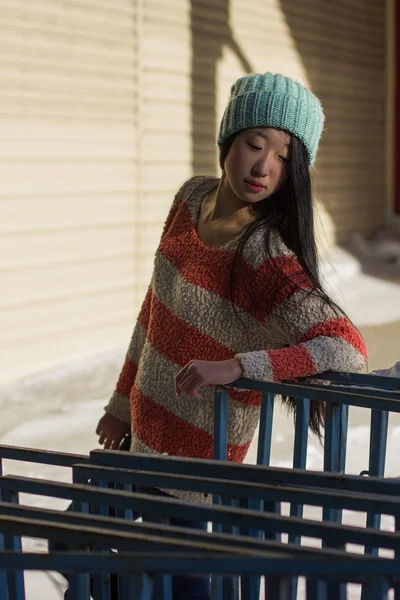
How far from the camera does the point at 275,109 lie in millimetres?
1930

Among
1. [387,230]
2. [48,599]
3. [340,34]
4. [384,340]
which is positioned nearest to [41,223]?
[384,340]

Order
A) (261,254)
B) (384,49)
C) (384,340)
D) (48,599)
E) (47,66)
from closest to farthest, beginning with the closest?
(261,254) < (48,599) < (47,66) < (384,340) < (384,49)

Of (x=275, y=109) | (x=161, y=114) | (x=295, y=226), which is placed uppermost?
(x=161, y=114)

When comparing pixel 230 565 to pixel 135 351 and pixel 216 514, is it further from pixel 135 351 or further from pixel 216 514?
pixel 135 351

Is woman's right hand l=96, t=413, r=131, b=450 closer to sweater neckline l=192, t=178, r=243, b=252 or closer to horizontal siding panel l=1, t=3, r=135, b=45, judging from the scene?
sweater neckline l=192, t=178, r=243, b=252

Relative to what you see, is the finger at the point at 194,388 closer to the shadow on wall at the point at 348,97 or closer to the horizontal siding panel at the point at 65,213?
the horizontal siding panel at the point at 65,213

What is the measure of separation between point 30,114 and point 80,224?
0.73 meters

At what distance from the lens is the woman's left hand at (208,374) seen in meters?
1.67

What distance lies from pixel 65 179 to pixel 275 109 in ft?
12.0

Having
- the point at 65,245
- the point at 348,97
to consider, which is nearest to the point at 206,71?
the point at 65,245

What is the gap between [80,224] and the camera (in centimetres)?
564

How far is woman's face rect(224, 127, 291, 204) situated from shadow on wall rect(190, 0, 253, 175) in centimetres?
475

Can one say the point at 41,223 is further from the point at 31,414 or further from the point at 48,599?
the point at 48,599

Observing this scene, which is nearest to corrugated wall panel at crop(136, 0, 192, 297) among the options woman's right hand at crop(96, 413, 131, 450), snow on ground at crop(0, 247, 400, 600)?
snow on ground at crop(0, 247, 400, 600)
